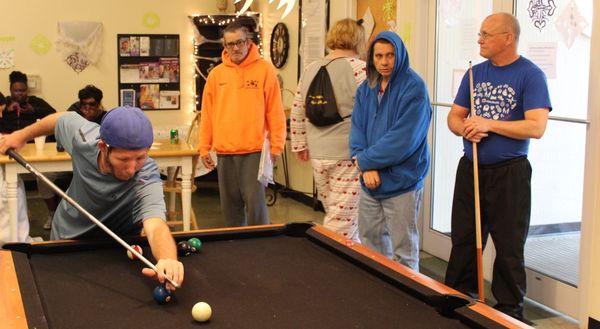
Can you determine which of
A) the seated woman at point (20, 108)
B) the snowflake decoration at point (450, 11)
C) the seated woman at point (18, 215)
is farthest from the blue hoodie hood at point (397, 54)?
the seated woman at point (20, 108)


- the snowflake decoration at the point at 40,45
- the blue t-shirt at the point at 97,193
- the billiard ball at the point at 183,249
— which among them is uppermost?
the snowflake decoration at the point at 40,45

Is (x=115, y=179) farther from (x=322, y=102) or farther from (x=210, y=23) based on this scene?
(x=210, y=23)

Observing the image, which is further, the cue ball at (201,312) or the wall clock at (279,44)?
the wall clock at (279,44)

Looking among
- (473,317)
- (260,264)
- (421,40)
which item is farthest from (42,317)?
(421,40)

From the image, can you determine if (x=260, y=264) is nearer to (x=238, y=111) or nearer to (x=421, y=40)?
(x=238, y=111)

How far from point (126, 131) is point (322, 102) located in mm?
1623

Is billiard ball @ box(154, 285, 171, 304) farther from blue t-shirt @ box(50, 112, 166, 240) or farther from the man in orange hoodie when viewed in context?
the man in orange hoodie

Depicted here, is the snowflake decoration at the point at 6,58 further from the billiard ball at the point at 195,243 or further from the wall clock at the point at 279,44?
the billiard ball at the point at 195,243

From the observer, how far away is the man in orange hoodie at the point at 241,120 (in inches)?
158

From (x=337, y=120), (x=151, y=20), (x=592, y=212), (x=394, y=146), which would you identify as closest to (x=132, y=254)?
(x=394, y=146)

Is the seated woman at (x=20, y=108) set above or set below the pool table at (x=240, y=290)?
above

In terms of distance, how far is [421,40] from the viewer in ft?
15.5

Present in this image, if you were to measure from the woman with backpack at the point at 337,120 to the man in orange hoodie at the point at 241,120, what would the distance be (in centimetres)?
45

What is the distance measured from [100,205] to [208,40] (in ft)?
17.8
